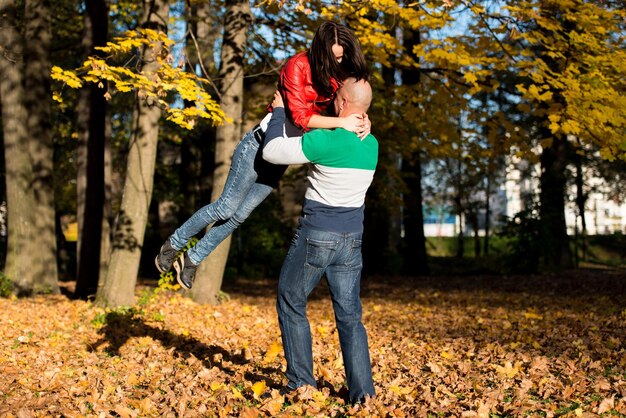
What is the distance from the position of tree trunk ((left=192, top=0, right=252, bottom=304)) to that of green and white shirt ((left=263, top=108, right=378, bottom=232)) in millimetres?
6963

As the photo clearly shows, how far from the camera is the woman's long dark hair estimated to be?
16.1ft

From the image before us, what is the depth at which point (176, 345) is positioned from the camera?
815cm

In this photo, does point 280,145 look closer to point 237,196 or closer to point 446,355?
point 237,196

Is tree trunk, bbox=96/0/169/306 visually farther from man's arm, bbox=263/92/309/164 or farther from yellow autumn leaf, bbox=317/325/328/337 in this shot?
man's arm, bbox=263/92/309/164

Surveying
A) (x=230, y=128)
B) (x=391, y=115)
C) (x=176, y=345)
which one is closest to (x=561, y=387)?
(x=176, y=345)

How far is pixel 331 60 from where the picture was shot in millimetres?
4926

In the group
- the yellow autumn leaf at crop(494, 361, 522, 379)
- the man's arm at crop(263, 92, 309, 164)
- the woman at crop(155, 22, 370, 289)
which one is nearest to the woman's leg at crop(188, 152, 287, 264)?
the woman at crop(155, 22, 370, 289)

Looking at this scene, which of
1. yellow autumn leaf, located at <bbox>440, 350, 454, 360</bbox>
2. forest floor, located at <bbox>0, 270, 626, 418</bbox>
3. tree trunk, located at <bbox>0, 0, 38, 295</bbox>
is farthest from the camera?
tree trunk, located at <bbox>0, 0, 38, 295</bbox>

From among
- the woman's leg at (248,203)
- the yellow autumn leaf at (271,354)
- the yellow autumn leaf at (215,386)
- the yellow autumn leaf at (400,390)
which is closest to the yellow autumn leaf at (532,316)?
the yellow autumn leaf at (271,354)

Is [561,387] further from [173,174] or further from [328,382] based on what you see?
[173,174]

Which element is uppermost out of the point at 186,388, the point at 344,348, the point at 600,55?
the point at 600,55

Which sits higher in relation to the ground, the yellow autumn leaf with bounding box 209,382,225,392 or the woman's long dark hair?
the woman's long dark hair

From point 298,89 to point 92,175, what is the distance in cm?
960

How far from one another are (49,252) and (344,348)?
10289mm
